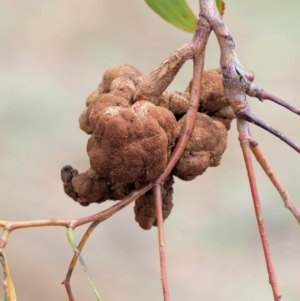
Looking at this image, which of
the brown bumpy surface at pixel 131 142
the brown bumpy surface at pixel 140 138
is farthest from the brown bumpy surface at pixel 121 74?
the brown bumpy surface at pixel 131 142

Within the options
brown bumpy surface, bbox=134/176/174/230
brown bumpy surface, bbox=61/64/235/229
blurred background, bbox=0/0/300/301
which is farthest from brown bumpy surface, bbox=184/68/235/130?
blurred background, bbox=0/0/300/301

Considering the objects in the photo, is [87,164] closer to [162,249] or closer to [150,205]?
[150,205]

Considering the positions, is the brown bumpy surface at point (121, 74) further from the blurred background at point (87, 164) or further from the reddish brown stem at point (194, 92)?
the blurred background at point (87, 164)

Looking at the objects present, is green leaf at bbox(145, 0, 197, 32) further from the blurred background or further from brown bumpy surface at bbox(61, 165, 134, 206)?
the blurred background

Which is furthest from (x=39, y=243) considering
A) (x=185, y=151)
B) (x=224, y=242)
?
(x=185, y=151)

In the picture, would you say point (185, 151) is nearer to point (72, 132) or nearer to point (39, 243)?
point (39, 243)
